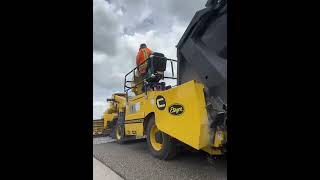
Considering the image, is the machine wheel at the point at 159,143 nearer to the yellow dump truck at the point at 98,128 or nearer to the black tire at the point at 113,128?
the black tire at the point at 113,128

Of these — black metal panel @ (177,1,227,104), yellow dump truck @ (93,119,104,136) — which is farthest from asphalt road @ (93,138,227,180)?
yellow dump truck @ (93,119,104,136)

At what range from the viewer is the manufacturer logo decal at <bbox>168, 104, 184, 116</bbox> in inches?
151

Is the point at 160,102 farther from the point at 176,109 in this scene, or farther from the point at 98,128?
the point at 98,128

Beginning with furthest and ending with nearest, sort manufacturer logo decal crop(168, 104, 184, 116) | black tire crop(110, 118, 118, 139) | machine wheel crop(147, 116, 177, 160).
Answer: black tire crop(110, 118, 118, 139) → machine wheel crop(147, 116, 177, 160) → manufacturer logo decal crop(168, 104, 184, 116)

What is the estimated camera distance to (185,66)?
12.4ft

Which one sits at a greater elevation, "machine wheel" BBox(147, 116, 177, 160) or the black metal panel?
the black metal panel

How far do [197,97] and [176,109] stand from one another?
0.58m

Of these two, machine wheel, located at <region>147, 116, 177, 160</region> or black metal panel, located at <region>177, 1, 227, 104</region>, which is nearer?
black metal panel, located at <region>177, 1, 227, 104</region>

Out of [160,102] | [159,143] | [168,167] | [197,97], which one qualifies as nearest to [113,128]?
[159,143]

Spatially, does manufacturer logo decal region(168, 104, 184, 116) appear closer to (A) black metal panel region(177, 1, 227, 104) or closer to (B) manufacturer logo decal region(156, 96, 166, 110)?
(B) manufacturer logo decal region(156, 96, 166, 110)

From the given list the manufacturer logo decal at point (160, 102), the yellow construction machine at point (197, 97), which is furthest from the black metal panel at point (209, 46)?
the manufacturer logo decal at point (160, 102)
